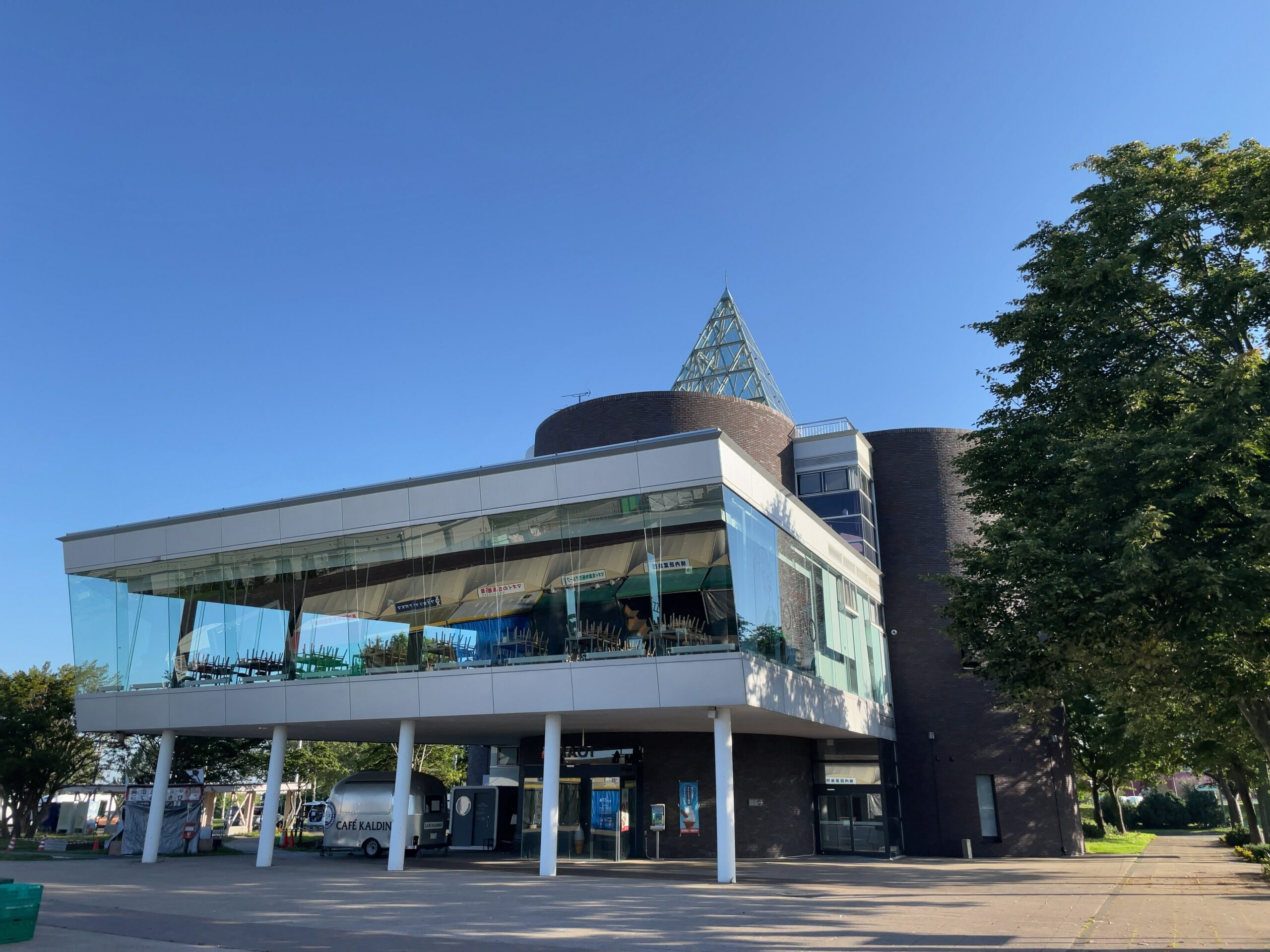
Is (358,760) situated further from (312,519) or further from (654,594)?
(654,594)

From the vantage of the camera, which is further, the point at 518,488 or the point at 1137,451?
the point at 518,488

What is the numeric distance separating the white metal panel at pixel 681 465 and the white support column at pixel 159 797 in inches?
663

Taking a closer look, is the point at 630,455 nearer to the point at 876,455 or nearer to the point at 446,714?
the point at 446,714

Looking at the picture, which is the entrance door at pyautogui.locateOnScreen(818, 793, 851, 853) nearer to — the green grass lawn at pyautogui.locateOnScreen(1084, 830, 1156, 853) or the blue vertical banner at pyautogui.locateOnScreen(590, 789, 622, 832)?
the blue vertical banner at pyautogui.locateOnScreen(590, 789, 622, 832)

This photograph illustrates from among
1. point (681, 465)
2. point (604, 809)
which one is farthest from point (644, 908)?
point (604, 809)

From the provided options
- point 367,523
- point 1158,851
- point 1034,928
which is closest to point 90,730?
point 367,523

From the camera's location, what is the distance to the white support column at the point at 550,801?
66.8 ft

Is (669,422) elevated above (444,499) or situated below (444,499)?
above

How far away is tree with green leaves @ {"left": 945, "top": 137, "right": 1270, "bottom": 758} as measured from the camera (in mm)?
14469

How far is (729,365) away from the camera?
4003 centimetres

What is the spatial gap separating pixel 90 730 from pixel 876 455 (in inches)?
1068

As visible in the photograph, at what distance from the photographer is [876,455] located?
3362cm

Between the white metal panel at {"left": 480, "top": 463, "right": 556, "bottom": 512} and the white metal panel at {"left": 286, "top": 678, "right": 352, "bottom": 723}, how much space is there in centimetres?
629

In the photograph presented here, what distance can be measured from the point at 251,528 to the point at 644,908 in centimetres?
1544
